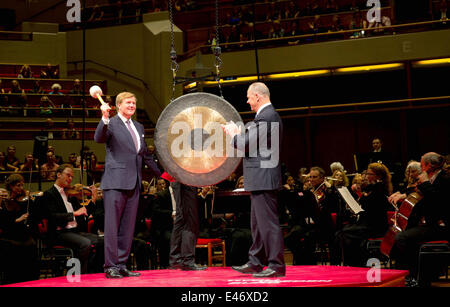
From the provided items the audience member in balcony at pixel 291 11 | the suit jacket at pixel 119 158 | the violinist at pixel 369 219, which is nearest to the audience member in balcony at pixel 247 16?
the audience member in balcony at pixel 291 11

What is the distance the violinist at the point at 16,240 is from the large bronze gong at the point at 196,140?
2.18 m

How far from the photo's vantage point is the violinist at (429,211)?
17.2ft

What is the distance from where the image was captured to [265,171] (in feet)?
14.6

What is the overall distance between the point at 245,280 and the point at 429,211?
2050mm

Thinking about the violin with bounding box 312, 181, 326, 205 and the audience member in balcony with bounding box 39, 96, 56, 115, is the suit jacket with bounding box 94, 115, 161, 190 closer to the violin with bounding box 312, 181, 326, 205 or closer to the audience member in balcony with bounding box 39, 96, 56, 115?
the violin with bounding box 312, 181, 326, 205

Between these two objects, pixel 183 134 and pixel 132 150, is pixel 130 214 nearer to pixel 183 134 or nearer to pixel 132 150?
pixel 132 150

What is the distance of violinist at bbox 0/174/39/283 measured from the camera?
253 inches

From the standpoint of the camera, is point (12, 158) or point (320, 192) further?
point (12, 158)

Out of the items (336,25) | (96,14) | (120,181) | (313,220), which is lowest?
(313,220)

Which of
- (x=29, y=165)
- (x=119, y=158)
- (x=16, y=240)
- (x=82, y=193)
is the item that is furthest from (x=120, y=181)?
(x=29, y=165)

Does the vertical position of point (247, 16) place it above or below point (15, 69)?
above

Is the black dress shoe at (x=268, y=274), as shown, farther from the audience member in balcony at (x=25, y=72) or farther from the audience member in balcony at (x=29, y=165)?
the audience member in balcony at (x=25, y=72)

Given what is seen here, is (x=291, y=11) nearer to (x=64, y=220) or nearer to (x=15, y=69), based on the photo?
(x=15, y=69)

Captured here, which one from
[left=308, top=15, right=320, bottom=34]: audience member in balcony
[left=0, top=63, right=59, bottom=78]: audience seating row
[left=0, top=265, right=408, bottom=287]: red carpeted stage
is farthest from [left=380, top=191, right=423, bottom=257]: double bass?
[left=0, top=63, right=59, bottom=78]: audience seating row
